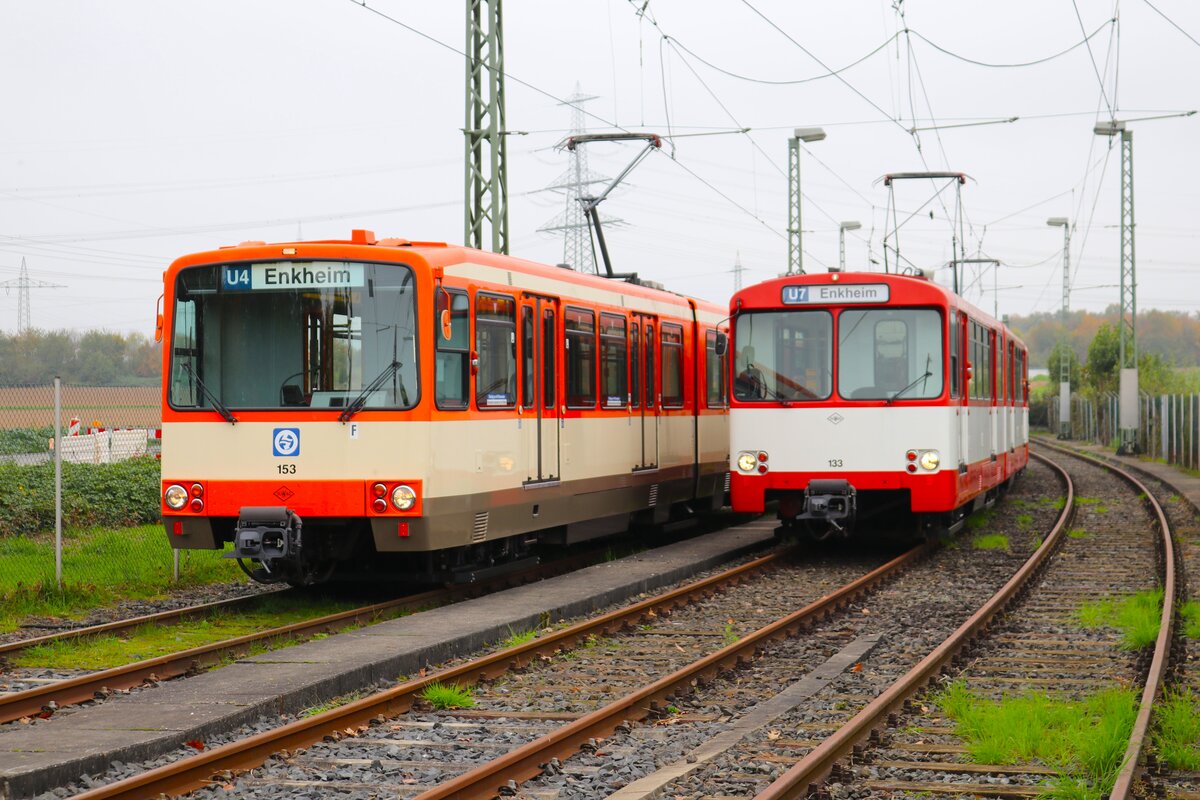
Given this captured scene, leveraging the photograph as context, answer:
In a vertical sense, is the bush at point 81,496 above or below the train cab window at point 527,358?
below

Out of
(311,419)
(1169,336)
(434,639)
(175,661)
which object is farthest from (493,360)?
(1169,336)

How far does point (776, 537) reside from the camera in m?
19.0

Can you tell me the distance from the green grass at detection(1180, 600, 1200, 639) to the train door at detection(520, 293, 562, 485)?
6005 mm

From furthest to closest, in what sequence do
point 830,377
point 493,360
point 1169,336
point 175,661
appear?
point 1169,336
point 830,377
point 493,360
point 175,661

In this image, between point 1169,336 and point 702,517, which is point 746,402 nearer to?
point 702,517

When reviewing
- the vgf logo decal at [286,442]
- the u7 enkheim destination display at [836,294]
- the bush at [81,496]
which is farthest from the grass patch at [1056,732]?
the bush at [81,496]

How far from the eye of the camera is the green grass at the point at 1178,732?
7.41 meters

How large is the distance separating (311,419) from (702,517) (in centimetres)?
1271

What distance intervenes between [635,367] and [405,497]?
6168 mm

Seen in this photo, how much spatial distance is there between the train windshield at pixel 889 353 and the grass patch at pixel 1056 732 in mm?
7810

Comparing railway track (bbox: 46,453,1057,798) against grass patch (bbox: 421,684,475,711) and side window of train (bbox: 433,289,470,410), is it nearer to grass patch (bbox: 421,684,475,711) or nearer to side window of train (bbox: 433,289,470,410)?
grass patch (bbox: 421,684,475,711)

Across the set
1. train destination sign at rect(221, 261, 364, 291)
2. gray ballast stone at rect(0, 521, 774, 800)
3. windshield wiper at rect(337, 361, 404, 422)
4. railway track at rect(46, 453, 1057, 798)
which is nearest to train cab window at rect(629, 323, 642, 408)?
gray ballast stone at rect(0, 521, 774, 800)

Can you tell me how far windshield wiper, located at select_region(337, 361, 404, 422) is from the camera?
12328 millimetres

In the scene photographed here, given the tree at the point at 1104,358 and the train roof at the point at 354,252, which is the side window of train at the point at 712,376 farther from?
the tree at the point at 1104,358
